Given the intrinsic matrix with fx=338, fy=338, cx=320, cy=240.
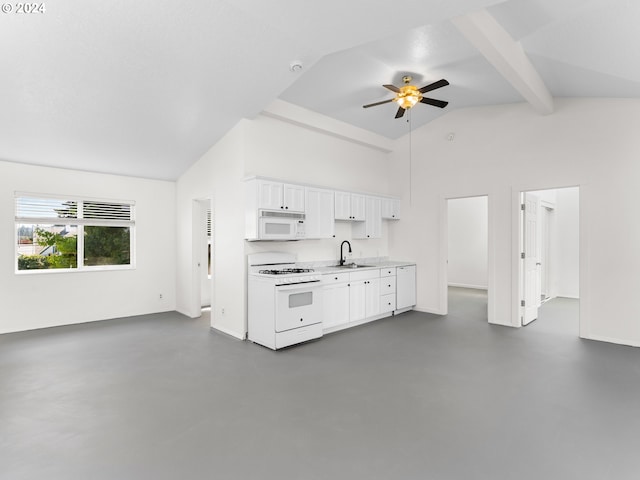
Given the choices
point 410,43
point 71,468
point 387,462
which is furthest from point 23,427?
point 410,43

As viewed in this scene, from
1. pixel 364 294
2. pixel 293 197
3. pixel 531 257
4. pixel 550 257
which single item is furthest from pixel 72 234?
pixel 550 257

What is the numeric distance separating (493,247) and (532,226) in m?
0.74

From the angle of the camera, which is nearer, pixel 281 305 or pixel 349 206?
pixel 281 305

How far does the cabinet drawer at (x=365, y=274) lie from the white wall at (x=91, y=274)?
3578 millimetres

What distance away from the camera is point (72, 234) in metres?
5.60

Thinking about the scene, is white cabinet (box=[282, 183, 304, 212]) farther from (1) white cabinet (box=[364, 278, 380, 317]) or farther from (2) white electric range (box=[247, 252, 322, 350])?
(1) white cabinet (box=[364, 278, 380, 317])

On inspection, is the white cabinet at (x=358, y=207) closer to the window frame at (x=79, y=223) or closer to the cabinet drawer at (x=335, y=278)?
the cabinet drawer at (x=335, y=278)

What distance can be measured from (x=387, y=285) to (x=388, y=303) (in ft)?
1.04

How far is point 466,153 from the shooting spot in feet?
19.5

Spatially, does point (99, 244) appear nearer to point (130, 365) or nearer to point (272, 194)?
point (130, 365)

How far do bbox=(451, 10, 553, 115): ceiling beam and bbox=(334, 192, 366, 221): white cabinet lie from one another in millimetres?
2788

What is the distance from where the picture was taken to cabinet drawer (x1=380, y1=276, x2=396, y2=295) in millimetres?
5840

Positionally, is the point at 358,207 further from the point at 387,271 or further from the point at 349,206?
the point at 387,271

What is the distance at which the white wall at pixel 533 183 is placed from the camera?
4.48 m
